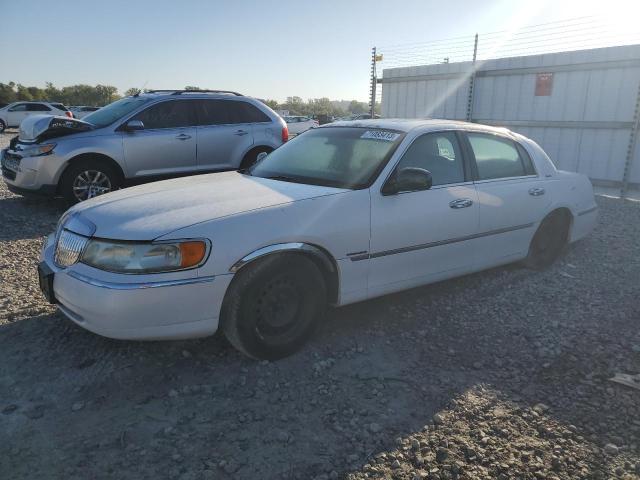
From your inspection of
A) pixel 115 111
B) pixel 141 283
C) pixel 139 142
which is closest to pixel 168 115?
pixel 139 142

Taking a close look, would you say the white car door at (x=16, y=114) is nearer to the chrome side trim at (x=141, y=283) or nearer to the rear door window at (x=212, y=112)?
the rear door window at (x=212, y=112)

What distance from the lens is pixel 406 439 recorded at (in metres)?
2.56

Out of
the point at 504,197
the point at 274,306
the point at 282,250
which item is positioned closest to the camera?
the point at 282,250

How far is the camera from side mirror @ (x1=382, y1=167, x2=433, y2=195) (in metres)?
3.64

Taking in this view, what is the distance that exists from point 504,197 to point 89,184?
17.7 feet

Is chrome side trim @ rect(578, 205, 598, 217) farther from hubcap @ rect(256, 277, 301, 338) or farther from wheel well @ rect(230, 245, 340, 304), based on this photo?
hubcap @ rect(256, 277, 301, 338)

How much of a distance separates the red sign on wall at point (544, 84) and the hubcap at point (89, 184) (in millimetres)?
8409

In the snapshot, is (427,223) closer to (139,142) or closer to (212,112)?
(139,142)

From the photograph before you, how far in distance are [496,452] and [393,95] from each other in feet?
40.4

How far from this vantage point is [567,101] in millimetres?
10172

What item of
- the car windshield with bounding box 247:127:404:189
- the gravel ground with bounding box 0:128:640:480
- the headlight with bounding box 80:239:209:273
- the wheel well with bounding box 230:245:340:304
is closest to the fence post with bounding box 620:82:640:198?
the gravel ground with bounding box 0:128:640:480

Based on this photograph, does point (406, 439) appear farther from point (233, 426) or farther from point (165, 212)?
point (165, 212)

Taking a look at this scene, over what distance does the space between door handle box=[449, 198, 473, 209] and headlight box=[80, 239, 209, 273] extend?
2.05 metres

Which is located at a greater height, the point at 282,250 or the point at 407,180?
the point at 407,180
